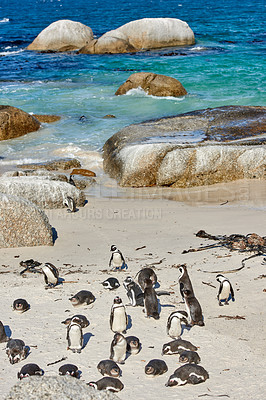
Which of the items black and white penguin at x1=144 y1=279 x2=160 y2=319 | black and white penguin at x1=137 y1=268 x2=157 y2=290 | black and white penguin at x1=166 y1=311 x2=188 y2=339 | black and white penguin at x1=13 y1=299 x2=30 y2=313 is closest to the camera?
black and white penguin at x1=166 y1=311 x2=188 y2=339

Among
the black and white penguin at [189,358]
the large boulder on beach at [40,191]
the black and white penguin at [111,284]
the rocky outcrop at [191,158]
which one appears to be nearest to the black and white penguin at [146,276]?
the black and white penguin at [111,284]

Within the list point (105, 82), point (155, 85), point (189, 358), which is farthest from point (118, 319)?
point (105, 82)

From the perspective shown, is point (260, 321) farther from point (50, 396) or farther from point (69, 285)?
point (50, 396)

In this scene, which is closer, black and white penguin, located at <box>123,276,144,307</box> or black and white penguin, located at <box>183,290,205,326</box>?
black and white penguin, located at <box>183,290,205,326</box>

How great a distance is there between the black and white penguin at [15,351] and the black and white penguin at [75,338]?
0.43m

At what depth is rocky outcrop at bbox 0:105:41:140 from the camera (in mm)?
18156

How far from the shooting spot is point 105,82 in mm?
27781

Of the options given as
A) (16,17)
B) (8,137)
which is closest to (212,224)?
(8,137)

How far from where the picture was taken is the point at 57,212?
416 inches

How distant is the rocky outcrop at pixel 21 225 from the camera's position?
8.29 m

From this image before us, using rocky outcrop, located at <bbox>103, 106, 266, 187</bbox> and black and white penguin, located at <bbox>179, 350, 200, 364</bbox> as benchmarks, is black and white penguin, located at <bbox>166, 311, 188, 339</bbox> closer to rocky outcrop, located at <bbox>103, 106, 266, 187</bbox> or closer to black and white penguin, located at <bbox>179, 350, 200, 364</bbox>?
black and white penguin, located at <bbox>179, 350, 200, 364</bbox>

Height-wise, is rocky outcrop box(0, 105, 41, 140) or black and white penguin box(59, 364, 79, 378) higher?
black and white penguin box(59, 364, 79, 378)

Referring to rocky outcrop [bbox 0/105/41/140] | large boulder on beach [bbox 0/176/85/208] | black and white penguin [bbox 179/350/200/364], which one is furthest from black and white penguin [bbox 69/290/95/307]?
rocky outcrop [bbox 0/105/41/140]

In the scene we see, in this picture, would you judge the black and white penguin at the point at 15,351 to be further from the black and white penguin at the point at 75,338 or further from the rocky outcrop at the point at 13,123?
the rocky outcrop at the point at 13,123
